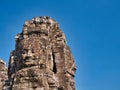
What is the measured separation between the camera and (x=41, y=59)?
50.0m

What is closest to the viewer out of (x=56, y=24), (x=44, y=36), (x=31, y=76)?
(x=31, y=76)

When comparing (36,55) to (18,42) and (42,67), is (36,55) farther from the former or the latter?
(18,42)

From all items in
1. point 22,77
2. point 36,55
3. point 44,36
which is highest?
point 44,36

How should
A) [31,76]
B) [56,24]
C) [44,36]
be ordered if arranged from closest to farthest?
[31,76]
[44,36]
[56,24]

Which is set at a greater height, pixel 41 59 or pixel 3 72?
pixel 3 72

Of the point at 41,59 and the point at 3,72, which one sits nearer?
the point at 41,59

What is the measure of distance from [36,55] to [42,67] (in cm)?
197

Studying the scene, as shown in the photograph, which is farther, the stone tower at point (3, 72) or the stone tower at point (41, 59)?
the stone tower at point (3, 72)

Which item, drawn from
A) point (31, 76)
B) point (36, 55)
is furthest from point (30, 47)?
point (31, 76)

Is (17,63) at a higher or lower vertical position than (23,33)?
lower

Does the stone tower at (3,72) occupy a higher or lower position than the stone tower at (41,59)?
higher

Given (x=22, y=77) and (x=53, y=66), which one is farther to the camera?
(x=53, y=66)

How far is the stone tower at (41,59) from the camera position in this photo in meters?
47.9

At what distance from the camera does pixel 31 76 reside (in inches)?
1885
